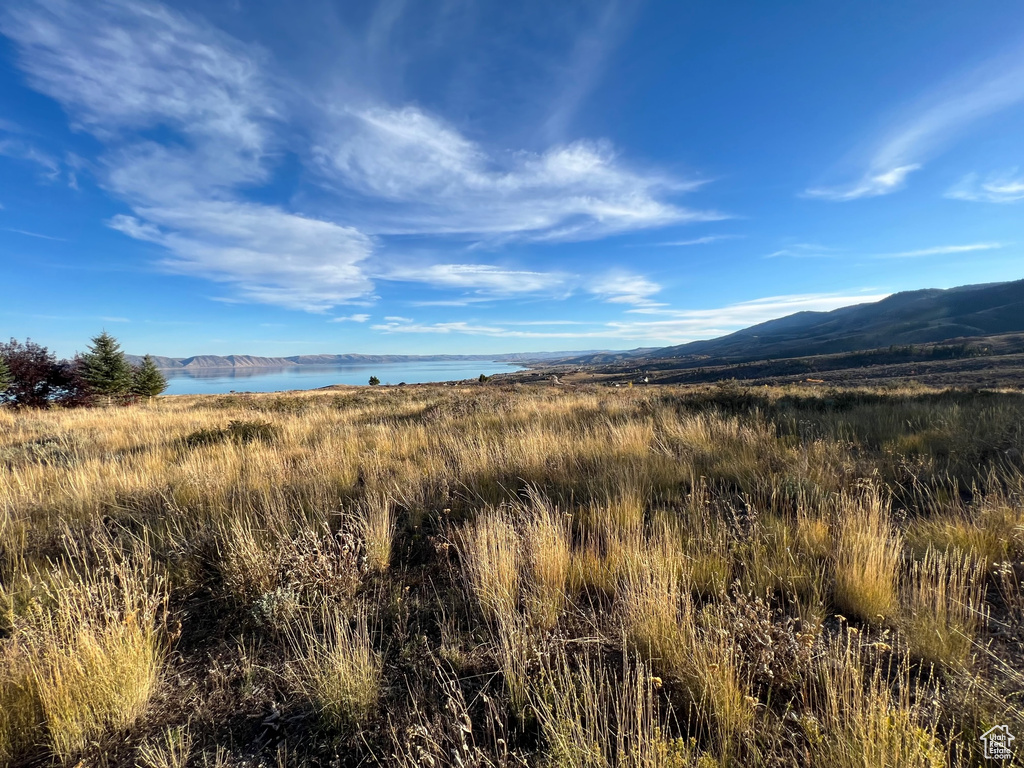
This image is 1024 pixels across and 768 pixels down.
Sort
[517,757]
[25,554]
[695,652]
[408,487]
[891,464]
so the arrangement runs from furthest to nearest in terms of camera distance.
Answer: [891,464] < [408,487] < [25,554] < [695,652] < [517,757]

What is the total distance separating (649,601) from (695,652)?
305 mm

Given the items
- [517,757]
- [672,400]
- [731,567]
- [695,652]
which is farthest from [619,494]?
[672,400]

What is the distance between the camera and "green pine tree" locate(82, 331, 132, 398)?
19.2m

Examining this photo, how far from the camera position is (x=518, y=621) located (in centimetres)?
210

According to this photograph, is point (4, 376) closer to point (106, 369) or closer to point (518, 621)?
point (106, 369)

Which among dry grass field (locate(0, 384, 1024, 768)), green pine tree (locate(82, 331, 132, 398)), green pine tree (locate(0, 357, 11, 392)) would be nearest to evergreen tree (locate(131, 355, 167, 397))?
green pine tree (locate(82, 331, 132, 398))

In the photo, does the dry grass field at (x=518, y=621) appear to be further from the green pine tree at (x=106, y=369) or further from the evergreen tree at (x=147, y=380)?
the evergreen tree at (x=147, y=380)

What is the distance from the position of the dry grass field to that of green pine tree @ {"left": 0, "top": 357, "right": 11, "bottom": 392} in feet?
60.4

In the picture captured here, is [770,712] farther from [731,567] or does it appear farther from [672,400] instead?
[672,400]

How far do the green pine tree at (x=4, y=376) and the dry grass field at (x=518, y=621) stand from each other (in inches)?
725

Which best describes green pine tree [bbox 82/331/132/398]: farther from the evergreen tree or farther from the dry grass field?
the dry grass field

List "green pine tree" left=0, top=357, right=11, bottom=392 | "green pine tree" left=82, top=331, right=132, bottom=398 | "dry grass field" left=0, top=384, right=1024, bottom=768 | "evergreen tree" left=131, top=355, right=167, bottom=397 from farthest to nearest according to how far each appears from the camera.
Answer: "evergreen tree" left=131, top=355, right=167, bottom=397 → "green pine tree" left=82, top=331, right=132, bottom=398 → "green pine tree" left=0, top=357, right=11, bottom=392 → "dry grass field" left=0, top=384, right=1024, bottom=768

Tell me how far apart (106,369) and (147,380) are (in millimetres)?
5608

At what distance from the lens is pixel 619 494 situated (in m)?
3.91
